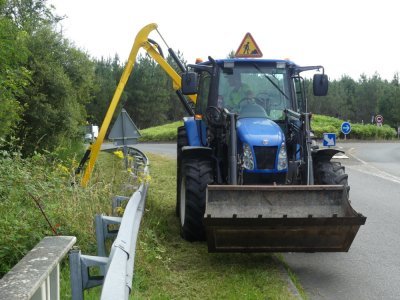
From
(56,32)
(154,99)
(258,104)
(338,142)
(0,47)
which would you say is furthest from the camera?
(154,99)

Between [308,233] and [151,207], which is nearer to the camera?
[308,233]

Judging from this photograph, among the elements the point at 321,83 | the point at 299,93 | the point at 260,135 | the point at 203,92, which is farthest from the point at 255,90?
the point at 260,135

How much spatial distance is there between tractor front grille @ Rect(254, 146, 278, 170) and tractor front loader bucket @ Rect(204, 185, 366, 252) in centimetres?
70

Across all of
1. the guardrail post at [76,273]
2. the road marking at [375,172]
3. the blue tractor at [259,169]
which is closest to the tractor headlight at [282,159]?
the blue tractor at [259,169]

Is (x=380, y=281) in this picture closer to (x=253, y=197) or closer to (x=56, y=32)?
(x=253, y=197)

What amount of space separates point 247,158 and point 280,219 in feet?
4.54

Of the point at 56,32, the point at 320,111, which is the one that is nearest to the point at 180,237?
the point at 56,32

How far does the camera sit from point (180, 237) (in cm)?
714

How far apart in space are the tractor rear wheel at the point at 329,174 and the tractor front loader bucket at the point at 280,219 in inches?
36.3

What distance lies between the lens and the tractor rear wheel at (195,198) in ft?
21.4

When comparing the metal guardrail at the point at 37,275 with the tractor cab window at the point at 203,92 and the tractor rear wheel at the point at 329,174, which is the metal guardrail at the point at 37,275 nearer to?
the tractor rear wheel at the point at 329,174

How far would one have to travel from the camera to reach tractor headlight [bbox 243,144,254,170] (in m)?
6.69

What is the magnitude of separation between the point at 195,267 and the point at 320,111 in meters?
84.4

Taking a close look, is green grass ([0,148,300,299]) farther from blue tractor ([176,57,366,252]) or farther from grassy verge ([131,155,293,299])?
blue tractor ([176,57,366,252])
